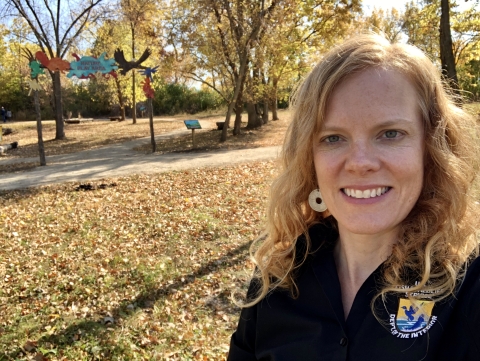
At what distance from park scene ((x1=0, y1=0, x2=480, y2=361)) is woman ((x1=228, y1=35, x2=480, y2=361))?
0.35m

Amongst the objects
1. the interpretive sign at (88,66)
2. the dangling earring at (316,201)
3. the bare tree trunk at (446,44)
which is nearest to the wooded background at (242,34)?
the bare tree trunk at (446,44)

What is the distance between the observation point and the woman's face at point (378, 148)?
52.0 inches

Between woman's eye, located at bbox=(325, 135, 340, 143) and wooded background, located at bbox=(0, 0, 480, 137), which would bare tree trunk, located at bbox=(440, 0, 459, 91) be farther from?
woman's eye, located at bbox=(325, 135, 340, 143)

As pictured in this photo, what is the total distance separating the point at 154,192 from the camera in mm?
8898

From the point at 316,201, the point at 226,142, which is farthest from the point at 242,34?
the point at 316,201

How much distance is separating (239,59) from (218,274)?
13.6m

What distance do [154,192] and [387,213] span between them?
791cm

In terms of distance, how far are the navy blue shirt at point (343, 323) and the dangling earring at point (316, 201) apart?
3.0 inches

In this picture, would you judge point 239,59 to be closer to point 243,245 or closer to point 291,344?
point 243,245

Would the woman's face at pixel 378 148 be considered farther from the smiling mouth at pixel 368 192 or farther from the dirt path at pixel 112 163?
the dirt path at pixel 112 163

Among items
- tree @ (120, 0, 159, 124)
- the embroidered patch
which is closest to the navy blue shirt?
the embroidered patch

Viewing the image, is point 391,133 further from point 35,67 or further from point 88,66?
point 35,67

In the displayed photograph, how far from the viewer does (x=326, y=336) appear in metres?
1.37

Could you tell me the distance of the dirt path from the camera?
10.8 meters
